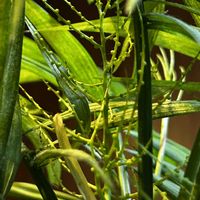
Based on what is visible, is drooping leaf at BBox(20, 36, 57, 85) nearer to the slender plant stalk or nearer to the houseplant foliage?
the houseplant foliage

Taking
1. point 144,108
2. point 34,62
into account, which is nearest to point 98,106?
point 144,108

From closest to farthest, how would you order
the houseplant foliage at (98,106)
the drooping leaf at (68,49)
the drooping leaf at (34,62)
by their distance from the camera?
1. the houseplant foliage at (98,106)
2. the drooping leaf at (68,49)
3. the drooping leaf at (34,62)

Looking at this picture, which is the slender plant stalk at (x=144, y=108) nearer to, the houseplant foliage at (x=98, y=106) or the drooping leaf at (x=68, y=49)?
the houseplant foliage at (x=98, y=106)

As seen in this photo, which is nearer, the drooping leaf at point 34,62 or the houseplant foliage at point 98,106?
the houseplant foliage at point 98,106

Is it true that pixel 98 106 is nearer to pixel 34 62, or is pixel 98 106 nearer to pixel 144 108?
pixel 144 108

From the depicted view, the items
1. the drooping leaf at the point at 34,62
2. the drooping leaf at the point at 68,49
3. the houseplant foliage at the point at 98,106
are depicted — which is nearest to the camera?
the houseplant foliage at the point at 98,106

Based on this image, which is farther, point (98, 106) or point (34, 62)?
point (34, 62)

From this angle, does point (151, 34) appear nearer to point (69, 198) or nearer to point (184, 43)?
point (184, 43)

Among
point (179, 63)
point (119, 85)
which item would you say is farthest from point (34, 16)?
point (179, 63)

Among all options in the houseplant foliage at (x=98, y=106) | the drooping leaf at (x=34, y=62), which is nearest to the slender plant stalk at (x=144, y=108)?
the houseplant foliage at (x=98, y=106)

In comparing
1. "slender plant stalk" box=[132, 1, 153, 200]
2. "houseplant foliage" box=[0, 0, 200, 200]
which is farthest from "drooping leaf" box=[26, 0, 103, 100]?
"slender plant stalk" box=[132, 1, 153, 200]

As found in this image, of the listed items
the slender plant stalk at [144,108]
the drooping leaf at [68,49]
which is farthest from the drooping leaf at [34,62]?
the slender plant stalk at [144,108]
